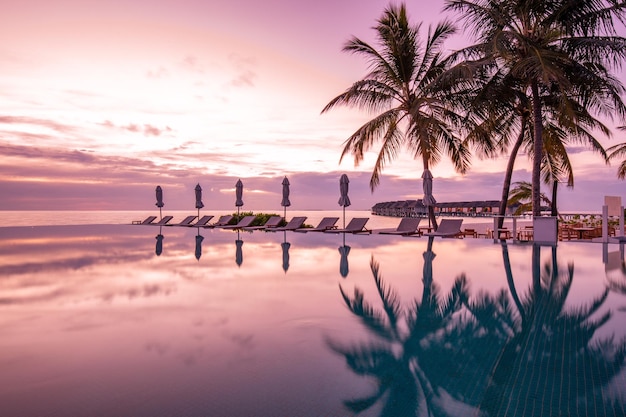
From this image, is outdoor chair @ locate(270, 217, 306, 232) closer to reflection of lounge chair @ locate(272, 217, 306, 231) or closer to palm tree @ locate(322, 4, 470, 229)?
reflection of lounge chair @ locate(272, 217, 306, 231)

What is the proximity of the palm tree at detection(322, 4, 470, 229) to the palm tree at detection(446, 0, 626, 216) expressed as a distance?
234 centimetres

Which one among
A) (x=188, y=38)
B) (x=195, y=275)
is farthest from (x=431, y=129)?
(x=195, y=275)

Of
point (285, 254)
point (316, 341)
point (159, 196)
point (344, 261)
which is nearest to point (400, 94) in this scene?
point (285, 254)

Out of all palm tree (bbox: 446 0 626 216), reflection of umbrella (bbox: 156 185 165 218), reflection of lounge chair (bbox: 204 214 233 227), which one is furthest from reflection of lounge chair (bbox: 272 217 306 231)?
palm tree (bbox: 446 0 626 216)

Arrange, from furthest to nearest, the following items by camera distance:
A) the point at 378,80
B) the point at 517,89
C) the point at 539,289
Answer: the point at 378,80 < the point at 517,89 < the point at 539,289

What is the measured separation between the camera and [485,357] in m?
3.52

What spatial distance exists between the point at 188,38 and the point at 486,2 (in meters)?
10.1

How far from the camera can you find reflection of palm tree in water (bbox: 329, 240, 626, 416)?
104 inches

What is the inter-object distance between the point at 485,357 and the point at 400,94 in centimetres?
1367

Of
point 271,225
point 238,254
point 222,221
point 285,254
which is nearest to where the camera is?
point 285,254

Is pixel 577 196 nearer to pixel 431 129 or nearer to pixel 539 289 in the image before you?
pixel 431 129

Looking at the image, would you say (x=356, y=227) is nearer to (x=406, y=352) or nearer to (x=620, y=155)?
(x=406, y=352)

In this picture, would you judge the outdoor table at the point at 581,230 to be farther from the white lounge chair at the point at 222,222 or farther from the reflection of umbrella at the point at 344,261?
the white lounge chair at the point at 222,222

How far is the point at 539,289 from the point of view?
6387 millimetres
